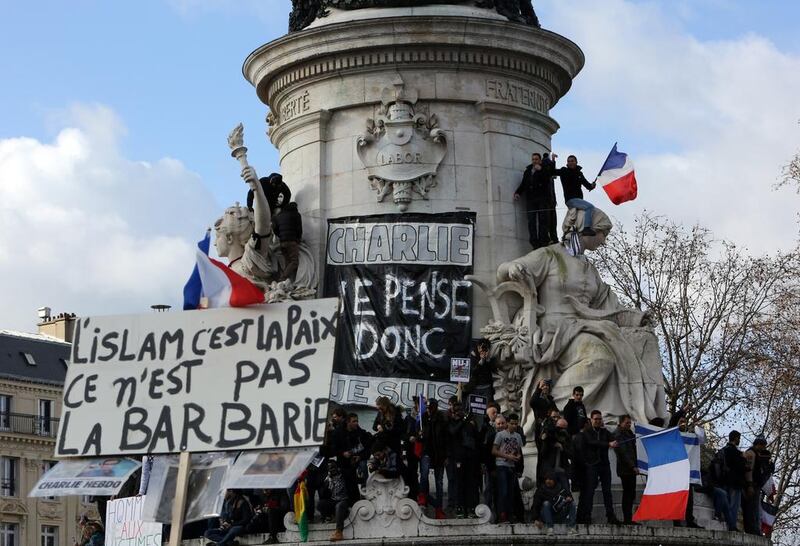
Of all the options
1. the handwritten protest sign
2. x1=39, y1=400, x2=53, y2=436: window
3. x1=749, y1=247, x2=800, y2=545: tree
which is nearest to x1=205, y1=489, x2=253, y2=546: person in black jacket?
the handwritten protest sign

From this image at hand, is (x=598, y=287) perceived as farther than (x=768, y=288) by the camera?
No

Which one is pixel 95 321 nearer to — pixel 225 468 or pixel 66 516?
pixel 225 468

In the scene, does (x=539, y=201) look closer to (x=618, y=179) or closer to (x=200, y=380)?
(x=618, y=179)

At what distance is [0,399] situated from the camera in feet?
216

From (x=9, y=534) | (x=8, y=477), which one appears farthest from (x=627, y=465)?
(x=9, y=534)

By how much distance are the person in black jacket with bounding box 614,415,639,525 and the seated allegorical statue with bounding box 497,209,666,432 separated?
1618mm

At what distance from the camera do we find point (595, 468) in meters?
27.5

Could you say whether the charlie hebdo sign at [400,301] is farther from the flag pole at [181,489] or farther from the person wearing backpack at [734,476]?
the flag pole at [181,489]

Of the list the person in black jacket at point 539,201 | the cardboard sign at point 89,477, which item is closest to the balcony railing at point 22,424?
the person in black jacket at point 539,201

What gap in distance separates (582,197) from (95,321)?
921cm

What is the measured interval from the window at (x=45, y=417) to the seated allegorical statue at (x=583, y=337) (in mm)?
37638

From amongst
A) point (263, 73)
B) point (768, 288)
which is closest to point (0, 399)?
point (768, 288)

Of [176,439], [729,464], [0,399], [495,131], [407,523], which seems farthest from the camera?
[0,399]

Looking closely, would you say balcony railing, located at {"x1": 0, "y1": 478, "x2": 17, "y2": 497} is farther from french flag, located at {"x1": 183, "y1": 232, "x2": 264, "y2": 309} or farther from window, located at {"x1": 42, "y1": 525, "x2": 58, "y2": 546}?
french flag, located at {"x1": 183, "y1": 232, "x2": 264, "y2": 309}
